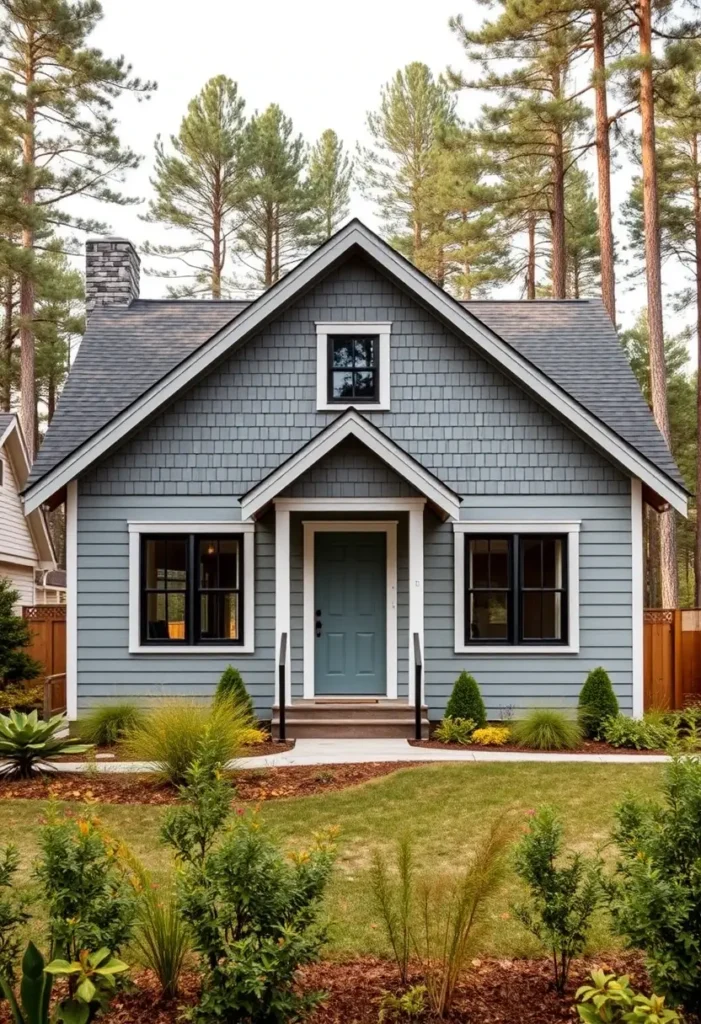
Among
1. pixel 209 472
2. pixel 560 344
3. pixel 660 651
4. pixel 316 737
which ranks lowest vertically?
pixel 316 737

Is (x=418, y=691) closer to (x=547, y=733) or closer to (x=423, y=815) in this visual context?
(x=547, y=733)

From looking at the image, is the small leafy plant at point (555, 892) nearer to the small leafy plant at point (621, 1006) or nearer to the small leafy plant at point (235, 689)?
the small leafy plant at point (621, 1006)

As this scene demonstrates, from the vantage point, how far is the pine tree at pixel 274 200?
1133 inches

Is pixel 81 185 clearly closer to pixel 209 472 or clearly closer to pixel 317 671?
pixel 209 472

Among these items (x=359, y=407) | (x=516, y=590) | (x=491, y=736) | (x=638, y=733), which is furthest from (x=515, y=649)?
(x=359, y=407)

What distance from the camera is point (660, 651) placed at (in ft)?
41.7

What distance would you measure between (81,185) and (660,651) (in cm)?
1988

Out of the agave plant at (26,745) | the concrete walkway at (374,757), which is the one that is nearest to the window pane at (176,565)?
the concrete walkway at (374,757)

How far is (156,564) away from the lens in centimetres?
1199

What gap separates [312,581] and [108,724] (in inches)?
121

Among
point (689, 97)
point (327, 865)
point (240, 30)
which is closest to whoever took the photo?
point (327, 865)

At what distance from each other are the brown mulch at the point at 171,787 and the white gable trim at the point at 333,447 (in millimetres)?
3252

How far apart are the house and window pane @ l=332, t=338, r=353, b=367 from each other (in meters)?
0.03

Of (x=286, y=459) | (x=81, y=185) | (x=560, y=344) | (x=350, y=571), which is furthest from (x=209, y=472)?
(x=81, y=185)
